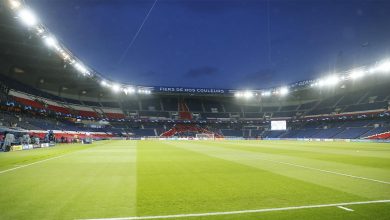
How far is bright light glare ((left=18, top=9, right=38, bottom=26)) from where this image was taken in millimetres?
29828

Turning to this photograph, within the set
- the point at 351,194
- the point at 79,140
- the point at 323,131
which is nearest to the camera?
the point at 351,194

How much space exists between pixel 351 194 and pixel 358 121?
77905 mm

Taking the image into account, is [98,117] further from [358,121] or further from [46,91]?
[358,121]

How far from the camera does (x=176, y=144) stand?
5094cm

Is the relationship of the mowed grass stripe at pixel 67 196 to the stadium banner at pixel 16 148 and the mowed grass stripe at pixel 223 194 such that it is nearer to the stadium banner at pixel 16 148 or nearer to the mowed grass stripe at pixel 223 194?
the mowed grass stripe at pixel 223 194

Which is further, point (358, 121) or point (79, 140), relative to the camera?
point (358, 121)

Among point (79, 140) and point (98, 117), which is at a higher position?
point (98, 117)

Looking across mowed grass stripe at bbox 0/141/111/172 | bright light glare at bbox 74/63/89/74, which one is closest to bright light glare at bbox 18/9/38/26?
mowed grass stripe at bbox 0/141/111/172

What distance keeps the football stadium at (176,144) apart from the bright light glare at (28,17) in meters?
0.15

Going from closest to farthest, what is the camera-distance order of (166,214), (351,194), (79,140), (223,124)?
1. (166,214)
2. (351,194)
3. (79,140)
4. (223,124)

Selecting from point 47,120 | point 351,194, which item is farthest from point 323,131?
point 351,194

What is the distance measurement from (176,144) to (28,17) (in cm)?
2980

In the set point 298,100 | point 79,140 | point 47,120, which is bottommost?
point 79,140

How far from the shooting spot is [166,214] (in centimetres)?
661
